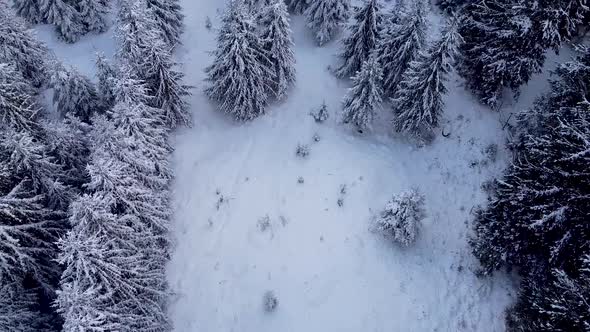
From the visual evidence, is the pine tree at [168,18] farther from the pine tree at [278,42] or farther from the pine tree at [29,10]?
the pine tree at [29,10]

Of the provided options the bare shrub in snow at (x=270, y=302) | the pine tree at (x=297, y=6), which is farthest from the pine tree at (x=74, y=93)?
the pine tree at (x=297, y=6)

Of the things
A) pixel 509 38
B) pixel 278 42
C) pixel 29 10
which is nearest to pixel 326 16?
pixel 278 42

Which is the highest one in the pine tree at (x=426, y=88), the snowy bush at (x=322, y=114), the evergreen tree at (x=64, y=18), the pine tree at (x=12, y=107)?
the pine tree at (x=426, y=88)

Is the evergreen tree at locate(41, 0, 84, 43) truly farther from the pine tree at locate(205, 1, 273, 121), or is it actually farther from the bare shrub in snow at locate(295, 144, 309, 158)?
the bare shrub in snow at locate(295, 144, 309, 158)

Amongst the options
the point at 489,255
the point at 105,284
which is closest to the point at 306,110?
the point at 489,255

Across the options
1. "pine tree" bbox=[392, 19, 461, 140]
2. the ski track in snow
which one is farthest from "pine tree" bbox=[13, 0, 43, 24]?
"pine tree" bbox=[392, 19, 461, 140]

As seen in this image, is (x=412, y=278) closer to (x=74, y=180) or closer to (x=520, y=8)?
(x=520, y=8)
